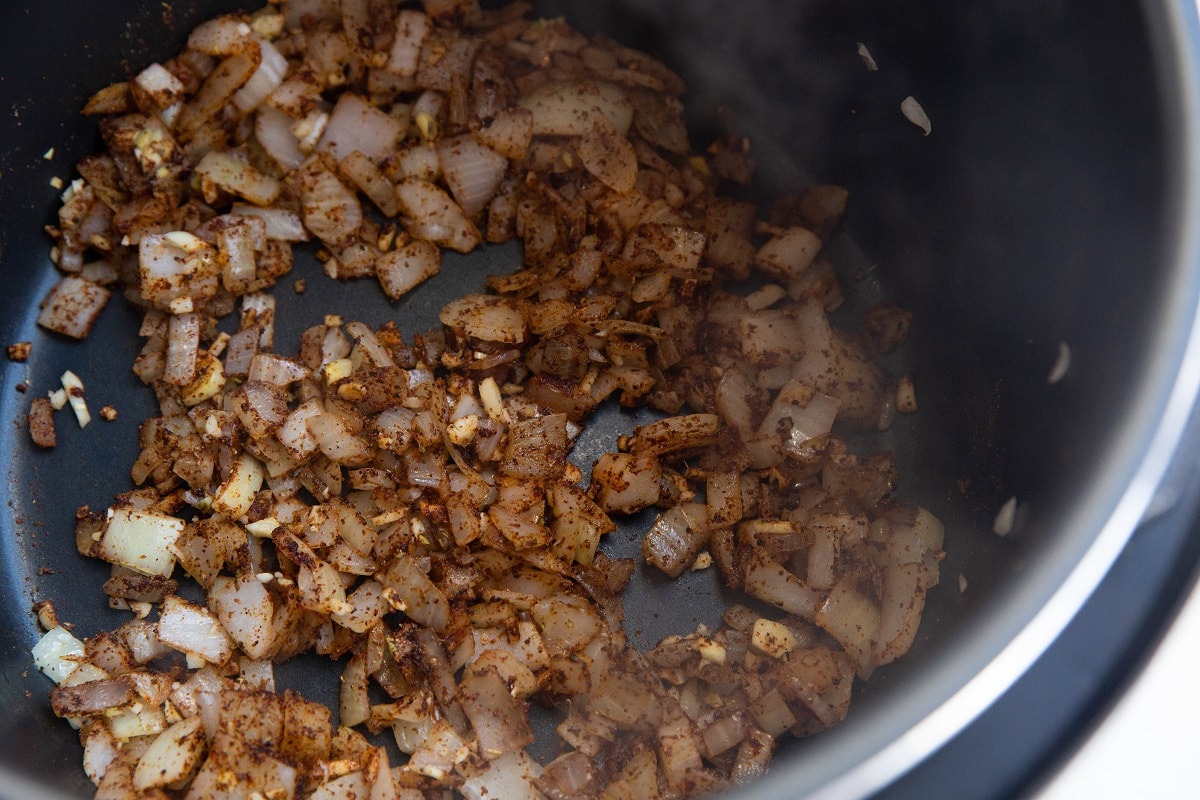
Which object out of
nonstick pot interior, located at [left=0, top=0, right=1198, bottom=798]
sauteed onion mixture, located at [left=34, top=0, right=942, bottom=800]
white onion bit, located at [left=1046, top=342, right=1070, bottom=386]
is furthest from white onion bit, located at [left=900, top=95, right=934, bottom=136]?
white onion bit, located at [left=1046, top=342, right=1070, bottom=386]

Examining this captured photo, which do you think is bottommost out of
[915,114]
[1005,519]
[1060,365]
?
[1005,519]

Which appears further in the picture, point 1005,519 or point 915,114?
point 915,114

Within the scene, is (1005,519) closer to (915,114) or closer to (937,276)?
(937,276)

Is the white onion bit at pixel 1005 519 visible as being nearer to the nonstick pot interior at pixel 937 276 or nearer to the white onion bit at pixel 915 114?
the nonstick pot interior at pixel 937 276

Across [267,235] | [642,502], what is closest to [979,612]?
[642,502]

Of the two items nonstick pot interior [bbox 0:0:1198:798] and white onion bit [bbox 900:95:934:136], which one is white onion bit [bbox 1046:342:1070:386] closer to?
nonstick pot interior [bbox 0:0:1198:798]

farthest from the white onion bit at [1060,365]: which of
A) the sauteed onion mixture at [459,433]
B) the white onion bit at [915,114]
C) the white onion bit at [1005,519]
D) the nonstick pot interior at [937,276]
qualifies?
the white onion bit at [915,114]

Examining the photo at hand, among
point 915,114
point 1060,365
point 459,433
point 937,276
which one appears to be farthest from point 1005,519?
point 459,433
